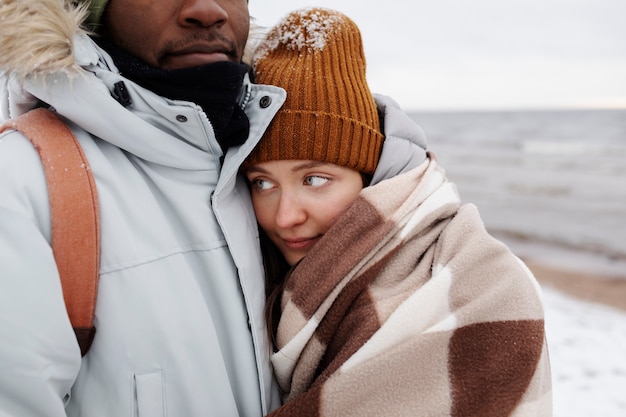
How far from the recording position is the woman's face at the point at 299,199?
1.70 metres

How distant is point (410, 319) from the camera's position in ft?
4.56

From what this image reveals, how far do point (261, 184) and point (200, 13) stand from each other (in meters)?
0.59

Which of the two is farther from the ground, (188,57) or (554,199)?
(188,57)

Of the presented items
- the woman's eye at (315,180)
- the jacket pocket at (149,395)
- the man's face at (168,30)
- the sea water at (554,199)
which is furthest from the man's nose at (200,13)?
the sea water at (554,199)

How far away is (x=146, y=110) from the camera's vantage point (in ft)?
4.53

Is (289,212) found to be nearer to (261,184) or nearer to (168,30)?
(261,184)

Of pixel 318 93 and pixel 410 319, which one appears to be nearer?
pixel 410 319

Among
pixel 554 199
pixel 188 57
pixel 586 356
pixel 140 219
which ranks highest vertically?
pixel 188 57

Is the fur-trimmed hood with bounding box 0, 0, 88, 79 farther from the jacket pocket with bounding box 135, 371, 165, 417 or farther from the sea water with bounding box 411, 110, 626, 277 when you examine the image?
the sea water with bounding box 411, 110, 626, 277

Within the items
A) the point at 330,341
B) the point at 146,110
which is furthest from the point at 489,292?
the point at 146,110

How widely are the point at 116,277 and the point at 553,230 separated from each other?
831 cm

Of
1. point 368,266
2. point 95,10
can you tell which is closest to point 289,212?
point 368,266

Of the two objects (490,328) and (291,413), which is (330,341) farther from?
(490,328)

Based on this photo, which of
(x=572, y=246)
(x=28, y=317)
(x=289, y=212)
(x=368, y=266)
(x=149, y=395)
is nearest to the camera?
(x=28, y=317)
